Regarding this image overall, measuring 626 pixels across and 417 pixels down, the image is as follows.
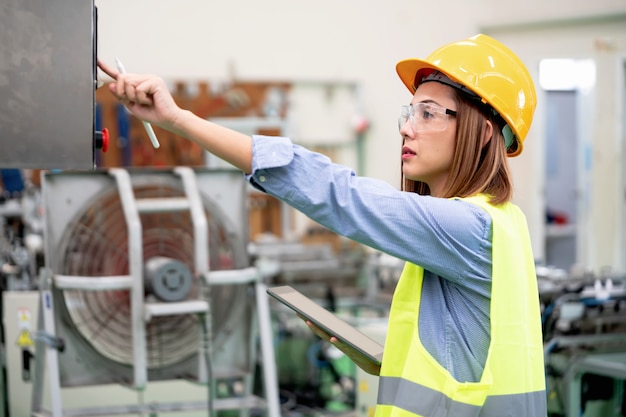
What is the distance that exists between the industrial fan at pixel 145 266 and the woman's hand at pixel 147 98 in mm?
1418

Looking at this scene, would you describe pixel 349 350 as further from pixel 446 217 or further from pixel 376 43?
pixel 376 43

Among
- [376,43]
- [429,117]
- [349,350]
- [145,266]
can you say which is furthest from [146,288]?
[376,43]

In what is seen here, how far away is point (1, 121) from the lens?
1.22m

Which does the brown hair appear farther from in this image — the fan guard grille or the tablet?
the fan guard grille

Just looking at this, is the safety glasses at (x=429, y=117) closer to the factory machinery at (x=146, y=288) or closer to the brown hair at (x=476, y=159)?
the brown hair at (x=476, y=159)

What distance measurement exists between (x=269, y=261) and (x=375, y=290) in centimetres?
78

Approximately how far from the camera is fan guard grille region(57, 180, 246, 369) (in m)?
2.67

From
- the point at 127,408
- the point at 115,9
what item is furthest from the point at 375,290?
the point at 115,9

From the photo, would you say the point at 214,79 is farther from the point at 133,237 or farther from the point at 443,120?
the point at 443,120

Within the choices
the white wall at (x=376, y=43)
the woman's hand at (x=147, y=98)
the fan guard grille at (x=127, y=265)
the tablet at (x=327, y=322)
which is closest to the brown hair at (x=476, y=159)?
the tablet at (x=327, y=322)

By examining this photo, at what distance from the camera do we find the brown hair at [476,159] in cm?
134

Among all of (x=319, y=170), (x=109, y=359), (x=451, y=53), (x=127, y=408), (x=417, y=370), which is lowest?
(x=127, y=408)

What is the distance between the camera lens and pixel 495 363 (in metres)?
1.29

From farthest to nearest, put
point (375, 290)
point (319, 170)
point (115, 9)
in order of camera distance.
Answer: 1. point (115, 9)
2. point (375, 290)
3. point (319, 170)
